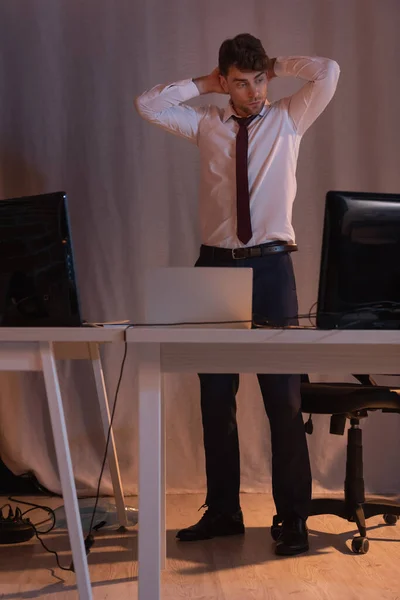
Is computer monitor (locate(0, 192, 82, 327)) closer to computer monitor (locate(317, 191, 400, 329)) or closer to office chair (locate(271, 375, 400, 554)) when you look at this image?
computer monitor (locate(317, 191, 400, 329))

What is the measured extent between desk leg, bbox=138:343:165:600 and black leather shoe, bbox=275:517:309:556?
0.99 metres

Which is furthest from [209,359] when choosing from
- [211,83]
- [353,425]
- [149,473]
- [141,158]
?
[141,158]

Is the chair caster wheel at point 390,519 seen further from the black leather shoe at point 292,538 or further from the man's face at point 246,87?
the man's face at point 246,87

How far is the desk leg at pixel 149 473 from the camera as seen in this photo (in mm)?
1727

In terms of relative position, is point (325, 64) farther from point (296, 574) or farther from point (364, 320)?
point (296, 574)

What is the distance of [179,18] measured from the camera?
3600 millimetres

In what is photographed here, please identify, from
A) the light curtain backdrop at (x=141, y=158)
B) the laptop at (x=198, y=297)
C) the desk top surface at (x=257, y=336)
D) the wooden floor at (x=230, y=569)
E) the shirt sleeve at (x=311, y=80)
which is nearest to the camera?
the desk top surface at (x=257, y=336)

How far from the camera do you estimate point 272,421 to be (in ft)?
8.98

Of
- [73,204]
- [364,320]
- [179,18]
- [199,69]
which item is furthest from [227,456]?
[179,18]

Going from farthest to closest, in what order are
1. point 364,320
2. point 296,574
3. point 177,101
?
point 177,101 → point 296,574 → point 364,320

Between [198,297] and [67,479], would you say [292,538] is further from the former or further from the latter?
[198,297]

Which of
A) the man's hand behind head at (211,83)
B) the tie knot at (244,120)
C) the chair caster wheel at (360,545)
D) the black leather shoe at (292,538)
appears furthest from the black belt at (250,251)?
the chair caster wheel at (360,545)

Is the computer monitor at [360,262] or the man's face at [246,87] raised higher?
the man's face at [246,87]

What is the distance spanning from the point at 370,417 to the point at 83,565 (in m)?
2.09
